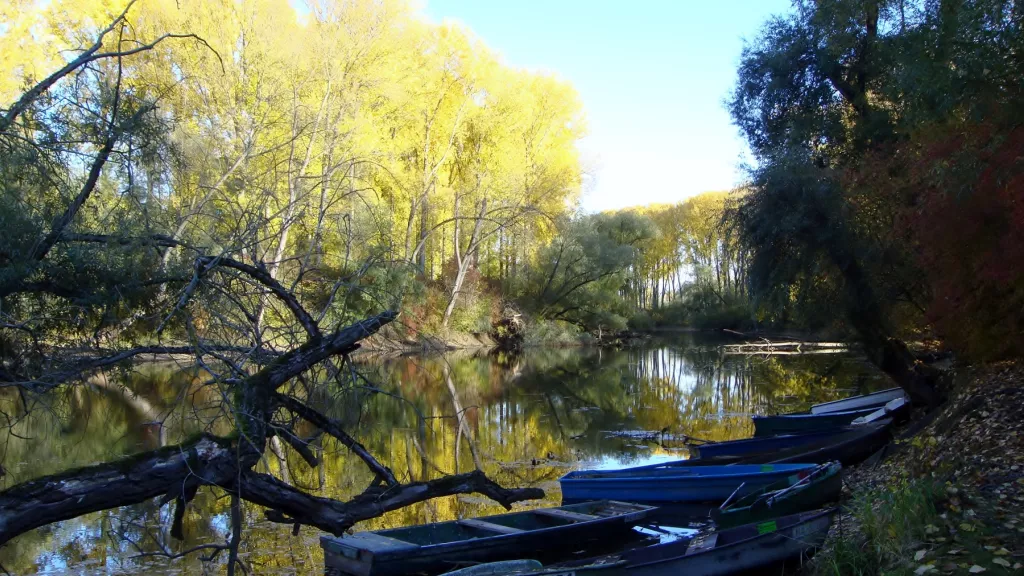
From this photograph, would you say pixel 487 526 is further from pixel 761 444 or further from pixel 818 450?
pixel 761 444

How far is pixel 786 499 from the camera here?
322 inches

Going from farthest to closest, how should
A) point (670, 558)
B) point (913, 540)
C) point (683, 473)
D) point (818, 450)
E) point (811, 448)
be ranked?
point (811, 448)
point (818, 450)
point (683, 473)
point (670, 558)
point (913, 540)

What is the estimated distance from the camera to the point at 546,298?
42438 millimetres

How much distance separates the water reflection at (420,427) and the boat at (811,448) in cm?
Answer: 166

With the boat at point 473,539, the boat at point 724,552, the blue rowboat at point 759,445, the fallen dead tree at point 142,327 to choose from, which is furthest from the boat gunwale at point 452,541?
the blue rowboat at point 759,445

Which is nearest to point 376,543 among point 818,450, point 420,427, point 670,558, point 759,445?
point 420,427

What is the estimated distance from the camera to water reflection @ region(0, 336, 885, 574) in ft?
25.9

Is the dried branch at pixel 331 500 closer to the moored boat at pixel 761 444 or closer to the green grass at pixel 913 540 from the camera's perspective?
the green grass at pixel 913 540

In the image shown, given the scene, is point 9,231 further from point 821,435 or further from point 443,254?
point 443,254

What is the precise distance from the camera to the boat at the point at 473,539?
6668 mm

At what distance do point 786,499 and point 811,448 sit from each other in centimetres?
369

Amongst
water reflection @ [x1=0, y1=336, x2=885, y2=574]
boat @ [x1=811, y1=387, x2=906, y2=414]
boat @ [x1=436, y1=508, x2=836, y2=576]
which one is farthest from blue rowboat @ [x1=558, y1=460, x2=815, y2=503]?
boat @ [x1=811, y1=387, x2=906, y2=414]

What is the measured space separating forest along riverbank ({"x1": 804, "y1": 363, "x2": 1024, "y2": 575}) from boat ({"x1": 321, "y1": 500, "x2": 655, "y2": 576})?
205 cm

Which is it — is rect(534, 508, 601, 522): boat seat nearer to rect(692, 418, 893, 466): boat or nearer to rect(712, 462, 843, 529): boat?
rect(712, 462, 843, 529): boat
